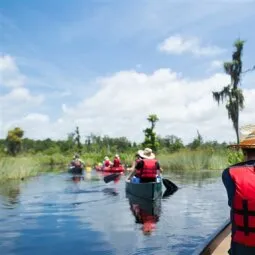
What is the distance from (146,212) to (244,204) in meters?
10.1

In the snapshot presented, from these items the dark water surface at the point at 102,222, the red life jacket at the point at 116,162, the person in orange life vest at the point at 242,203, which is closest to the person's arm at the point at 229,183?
the person in orange life vest at the point at 242,203

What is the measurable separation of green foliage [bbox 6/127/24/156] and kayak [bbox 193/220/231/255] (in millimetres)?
50732

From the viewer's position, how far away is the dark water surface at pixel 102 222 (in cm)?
904

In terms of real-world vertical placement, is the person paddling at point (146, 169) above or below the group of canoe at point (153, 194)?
above

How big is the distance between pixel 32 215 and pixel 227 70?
28436mm

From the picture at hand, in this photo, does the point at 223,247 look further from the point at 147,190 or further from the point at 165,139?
the point at 165,139

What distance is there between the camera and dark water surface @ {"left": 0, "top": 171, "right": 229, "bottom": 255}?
9039 mm

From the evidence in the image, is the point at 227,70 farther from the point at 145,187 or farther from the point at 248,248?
the point at 248,248

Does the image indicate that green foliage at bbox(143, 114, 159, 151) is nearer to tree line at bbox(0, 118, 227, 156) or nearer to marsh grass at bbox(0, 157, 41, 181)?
tree line at bbox(0, 118, 227, 156)

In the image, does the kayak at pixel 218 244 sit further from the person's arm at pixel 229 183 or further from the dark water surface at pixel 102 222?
the dark water surface at pixel 102 222

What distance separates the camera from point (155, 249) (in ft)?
28.3

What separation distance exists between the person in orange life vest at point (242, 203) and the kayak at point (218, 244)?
5.18ft

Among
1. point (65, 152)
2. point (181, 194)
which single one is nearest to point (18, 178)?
point (181, 194)

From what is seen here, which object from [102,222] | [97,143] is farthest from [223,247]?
[97,143]
